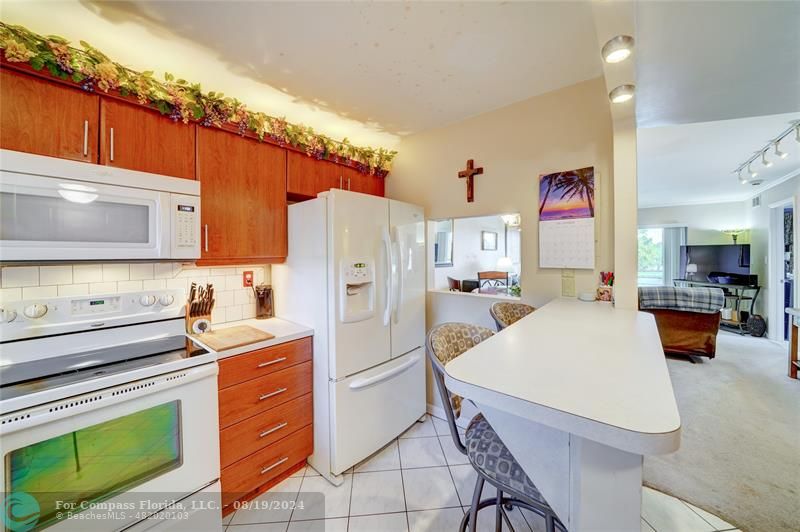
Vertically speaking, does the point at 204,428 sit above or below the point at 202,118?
below

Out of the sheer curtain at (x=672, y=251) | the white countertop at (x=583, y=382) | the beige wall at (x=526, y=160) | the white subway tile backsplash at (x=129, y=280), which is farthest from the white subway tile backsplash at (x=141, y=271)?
the sheer curtain at (x=672, y=251)

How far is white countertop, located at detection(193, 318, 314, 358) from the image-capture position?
159cm

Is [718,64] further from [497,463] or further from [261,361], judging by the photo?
[261,361]

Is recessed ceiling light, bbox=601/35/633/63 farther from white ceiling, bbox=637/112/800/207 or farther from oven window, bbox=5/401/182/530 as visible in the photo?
oven window, bbox=5/401/182/530

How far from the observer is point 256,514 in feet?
5.30

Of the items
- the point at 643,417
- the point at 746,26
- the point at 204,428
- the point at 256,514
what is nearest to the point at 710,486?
the point at 643,417

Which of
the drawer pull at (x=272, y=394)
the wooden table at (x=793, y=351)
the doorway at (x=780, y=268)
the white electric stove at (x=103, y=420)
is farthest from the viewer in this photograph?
the doorway at (x=780, y=268)

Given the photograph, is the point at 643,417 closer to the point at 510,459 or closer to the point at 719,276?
the point at 510,459

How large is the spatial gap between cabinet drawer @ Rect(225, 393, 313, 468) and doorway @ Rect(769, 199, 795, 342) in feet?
21.1

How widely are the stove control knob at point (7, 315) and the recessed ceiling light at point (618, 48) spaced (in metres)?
2.69

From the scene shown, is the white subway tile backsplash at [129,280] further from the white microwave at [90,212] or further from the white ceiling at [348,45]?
the white ceiling at [348,45]

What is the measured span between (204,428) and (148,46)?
191cm

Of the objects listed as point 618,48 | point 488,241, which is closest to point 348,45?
point 618,48

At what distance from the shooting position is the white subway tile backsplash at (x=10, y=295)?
134cm
